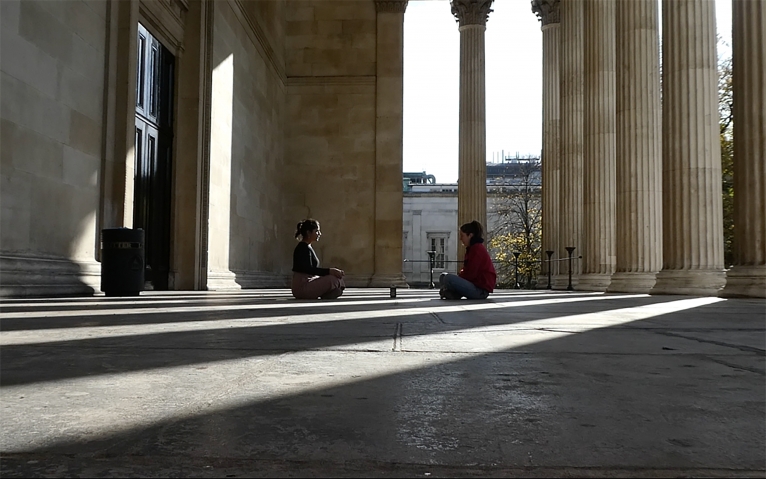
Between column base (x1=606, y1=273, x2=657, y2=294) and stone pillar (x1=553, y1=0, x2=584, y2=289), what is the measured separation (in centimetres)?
658

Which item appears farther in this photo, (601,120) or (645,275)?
(601,120)

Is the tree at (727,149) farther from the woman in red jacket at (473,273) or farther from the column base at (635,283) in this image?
the woman in red jacket at (473,273)

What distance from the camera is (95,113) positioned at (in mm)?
11117

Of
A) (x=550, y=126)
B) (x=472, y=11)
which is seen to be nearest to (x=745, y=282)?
(x=550, y=126)

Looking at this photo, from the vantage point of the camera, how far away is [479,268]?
33.7ft

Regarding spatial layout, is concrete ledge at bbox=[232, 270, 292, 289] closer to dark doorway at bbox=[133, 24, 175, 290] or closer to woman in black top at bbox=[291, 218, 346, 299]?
dark doorway at bbox=[133, 24, 175, 290]

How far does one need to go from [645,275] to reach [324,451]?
596 inches

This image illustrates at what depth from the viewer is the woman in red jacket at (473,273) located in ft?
33.4

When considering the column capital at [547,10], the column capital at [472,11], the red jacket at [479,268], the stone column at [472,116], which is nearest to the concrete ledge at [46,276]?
the red jacket at [479,268]

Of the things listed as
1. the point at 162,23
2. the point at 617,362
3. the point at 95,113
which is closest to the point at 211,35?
the point at 162,23

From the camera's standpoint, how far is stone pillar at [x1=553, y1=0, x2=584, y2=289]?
74.0ft

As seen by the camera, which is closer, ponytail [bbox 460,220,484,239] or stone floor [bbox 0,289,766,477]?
stone floor [bbox 0,289,766,477]

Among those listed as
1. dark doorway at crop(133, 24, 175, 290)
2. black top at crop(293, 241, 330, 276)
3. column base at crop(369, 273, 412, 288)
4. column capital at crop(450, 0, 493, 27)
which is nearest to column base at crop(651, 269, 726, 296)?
black top at crop(293, 241, 330, 276)

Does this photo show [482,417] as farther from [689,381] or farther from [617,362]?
[617,362]
